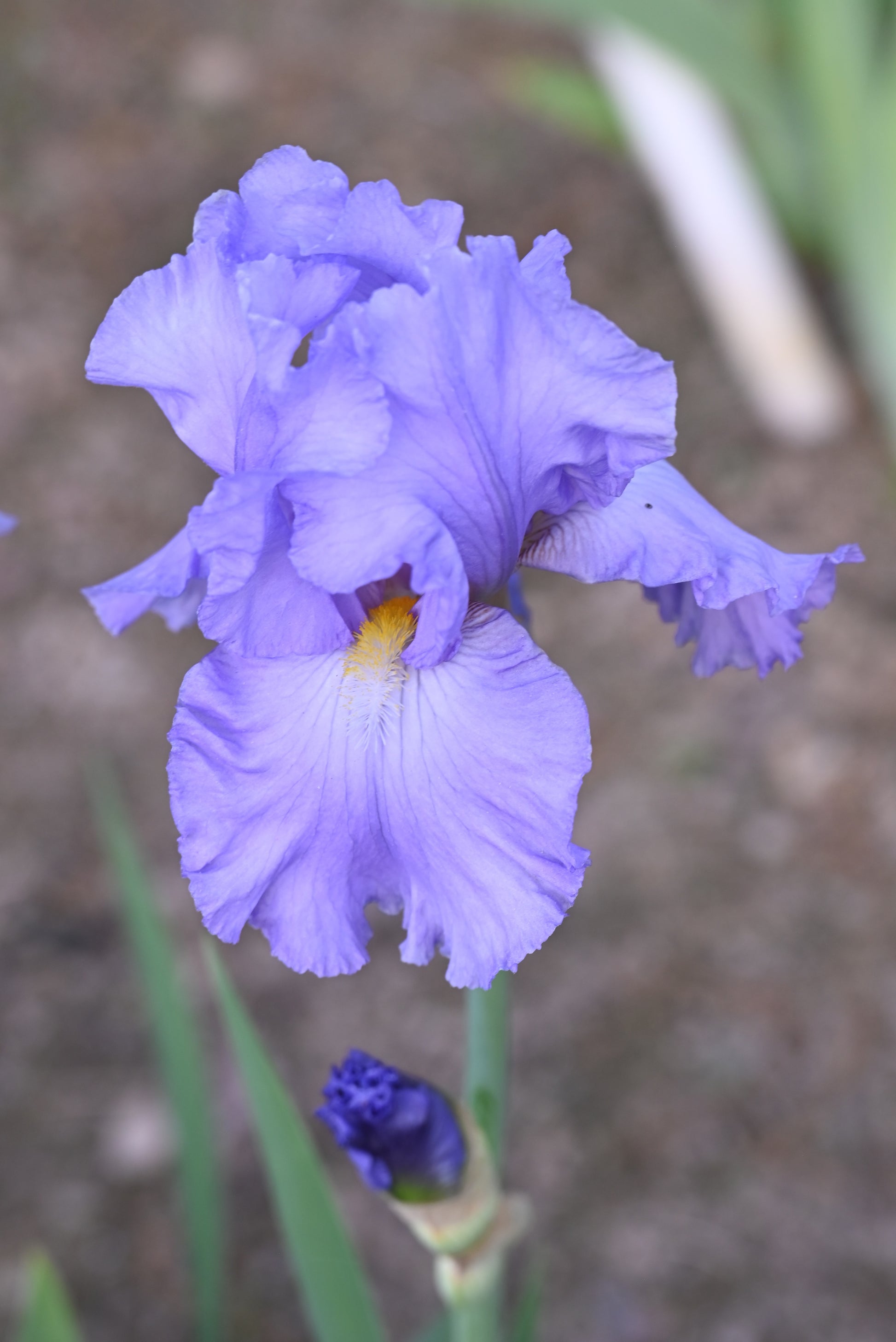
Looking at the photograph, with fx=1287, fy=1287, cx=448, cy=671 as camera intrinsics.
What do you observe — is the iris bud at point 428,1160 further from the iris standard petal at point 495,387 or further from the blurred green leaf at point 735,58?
the blurred green leaf at point 735,58

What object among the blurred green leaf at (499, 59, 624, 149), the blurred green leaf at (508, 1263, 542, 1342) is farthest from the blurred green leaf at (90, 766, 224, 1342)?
the blurred green leaf at (499, 59, 624, 149)

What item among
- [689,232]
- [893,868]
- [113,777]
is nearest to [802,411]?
[689,232]

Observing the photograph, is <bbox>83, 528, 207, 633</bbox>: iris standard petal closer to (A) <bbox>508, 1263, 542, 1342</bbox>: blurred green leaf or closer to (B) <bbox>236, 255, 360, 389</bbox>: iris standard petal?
(B) <bbox>236, 255, 360, 389</bbox>: iris standard petal

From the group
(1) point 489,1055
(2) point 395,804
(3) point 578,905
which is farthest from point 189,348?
(3) point 578,905

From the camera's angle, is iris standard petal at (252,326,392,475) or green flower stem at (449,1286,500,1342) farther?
green flower stem at (449,1286,500,1342)

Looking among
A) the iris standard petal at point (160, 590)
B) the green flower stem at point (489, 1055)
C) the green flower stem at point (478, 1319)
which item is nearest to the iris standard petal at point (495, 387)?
the iris standard petal at point (160, 590)
